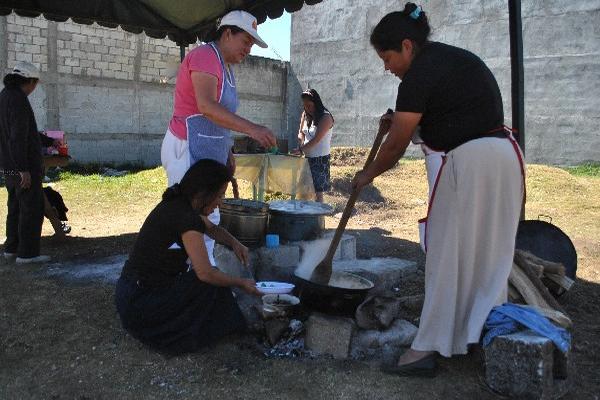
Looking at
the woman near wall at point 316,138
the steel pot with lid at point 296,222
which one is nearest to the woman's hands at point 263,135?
the steel pot with lid at point 296,222

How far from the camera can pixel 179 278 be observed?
3162 millimetres

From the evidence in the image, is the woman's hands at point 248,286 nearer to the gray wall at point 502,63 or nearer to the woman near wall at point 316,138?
the woman near wall at point 316,138

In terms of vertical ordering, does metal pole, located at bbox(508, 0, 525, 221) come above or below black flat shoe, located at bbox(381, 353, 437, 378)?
above

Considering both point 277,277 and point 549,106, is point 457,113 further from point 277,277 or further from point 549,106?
point 549,106

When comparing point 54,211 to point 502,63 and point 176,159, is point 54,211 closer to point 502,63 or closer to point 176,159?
point 176,159

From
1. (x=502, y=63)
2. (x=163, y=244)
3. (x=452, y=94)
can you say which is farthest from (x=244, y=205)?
(x=502, y=63)

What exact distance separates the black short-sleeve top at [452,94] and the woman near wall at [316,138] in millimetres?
3881

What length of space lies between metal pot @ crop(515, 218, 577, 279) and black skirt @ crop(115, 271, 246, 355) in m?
2.82

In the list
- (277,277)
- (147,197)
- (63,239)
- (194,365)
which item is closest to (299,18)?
(147,197)

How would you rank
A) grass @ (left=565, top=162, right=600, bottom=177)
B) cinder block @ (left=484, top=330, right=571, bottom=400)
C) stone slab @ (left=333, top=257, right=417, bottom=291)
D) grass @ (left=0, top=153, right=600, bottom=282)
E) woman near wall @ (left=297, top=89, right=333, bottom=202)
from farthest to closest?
grass @ (left=565, top=162, right=600, bottom=177) < grass @ (left=0, top=153, right=600, bottom=282) < woman near wall @ (left=297, top=89, right=333, bottom=202) < stone slab @ (left=333, top=257, right=417, bottom=291) < cinder block @ (left=484, top=330, right=571, bottom=400)

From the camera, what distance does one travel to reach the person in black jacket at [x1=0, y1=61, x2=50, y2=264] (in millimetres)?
4953

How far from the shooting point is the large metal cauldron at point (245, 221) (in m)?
4.25

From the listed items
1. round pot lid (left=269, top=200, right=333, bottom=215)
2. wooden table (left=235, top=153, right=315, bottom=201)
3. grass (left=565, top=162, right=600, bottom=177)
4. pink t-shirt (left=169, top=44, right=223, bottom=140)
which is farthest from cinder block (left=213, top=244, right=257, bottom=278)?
grass (left=565, top=162, right=600, bottom=177)

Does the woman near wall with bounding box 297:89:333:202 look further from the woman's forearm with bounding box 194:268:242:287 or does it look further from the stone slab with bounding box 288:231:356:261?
the woman's forearm with bounding box 194:268:242:287
